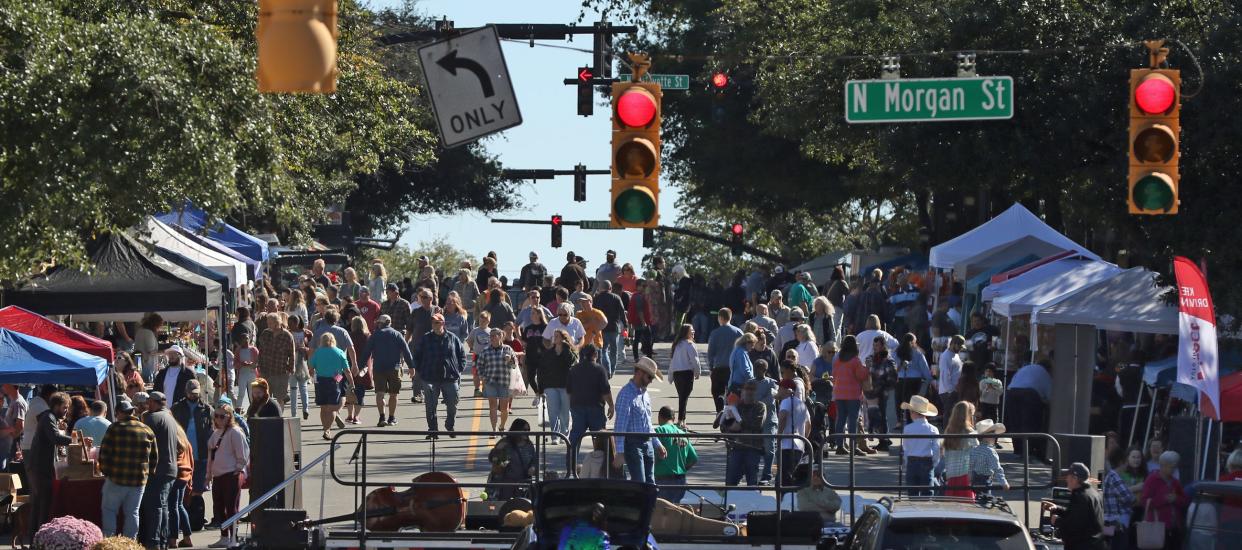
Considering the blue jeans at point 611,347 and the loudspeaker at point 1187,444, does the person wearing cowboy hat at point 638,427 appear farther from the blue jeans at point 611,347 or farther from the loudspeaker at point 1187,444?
the blue jeans at point 611,347

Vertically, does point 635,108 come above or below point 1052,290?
above

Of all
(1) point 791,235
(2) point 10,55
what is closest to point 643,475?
(2) point 10,55

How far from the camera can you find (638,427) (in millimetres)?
18344

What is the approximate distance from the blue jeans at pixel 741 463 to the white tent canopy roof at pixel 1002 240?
11.4 metres

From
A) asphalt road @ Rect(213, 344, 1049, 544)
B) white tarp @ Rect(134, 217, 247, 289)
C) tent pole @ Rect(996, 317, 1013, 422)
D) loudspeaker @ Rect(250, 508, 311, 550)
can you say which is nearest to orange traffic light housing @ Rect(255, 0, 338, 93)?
loudspeaker @ Rect(250, 508, 311, 550)

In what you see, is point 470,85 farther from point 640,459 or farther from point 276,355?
point 276,355

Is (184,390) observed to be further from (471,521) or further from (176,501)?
(471,521)

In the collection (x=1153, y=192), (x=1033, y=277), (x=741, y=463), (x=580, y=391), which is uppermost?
(x=1153, y=192)

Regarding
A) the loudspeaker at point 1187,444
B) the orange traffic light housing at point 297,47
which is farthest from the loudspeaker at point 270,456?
the orange traffic light housing at point 297,47

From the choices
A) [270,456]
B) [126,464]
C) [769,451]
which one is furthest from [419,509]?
[769,451]

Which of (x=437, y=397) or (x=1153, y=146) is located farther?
(x=437, y=397)

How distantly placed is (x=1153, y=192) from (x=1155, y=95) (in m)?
0.67

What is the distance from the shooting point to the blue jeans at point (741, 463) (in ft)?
61.8

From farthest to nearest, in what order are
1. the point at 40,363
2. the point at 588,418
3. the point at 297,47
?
the point at 588,418
the point at 40,363
the point at 297,47
